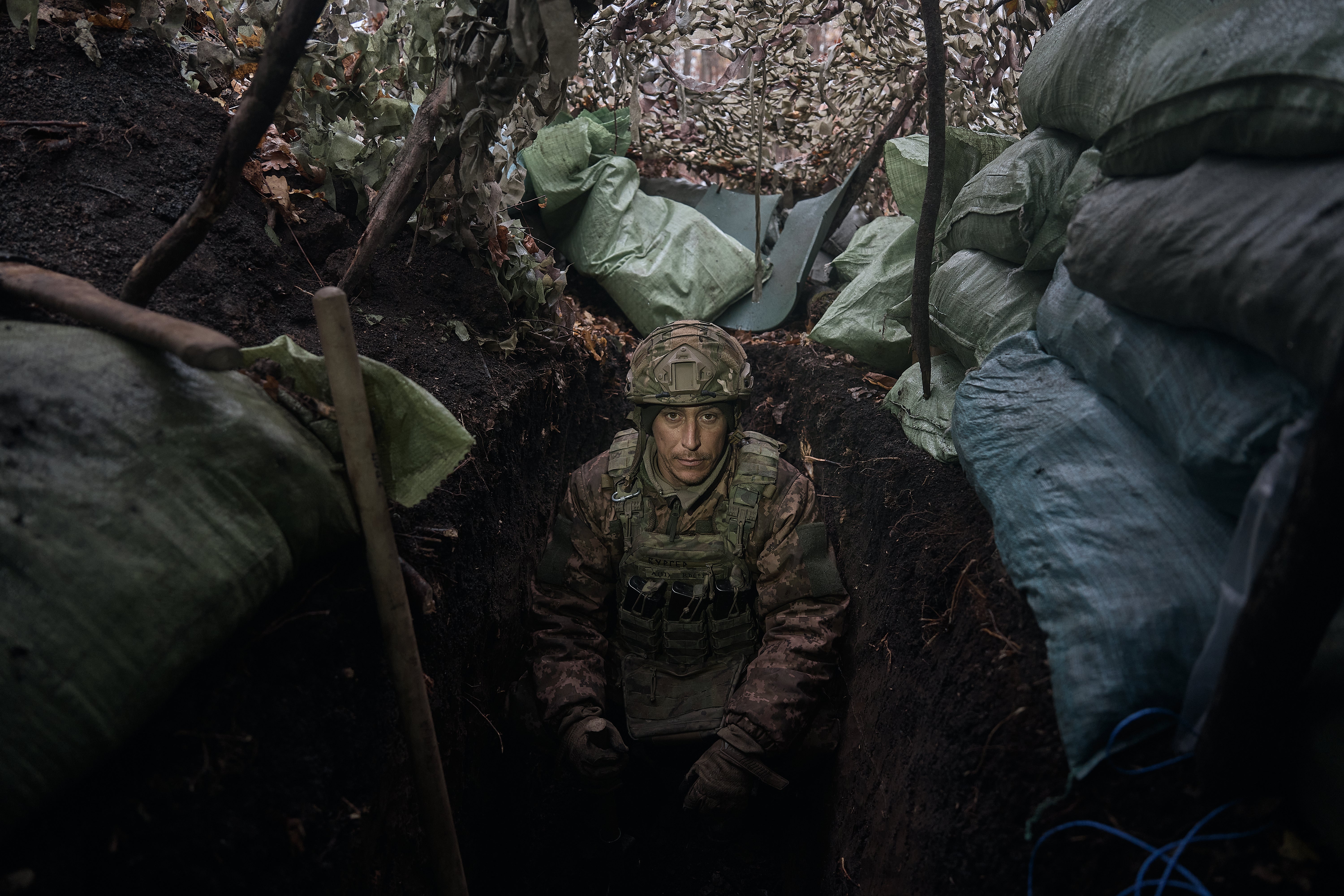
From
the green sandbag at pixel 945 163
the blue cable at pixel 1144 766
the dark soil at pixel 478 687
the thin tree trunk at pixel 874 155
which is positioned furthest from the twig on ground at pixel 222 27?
the blue cable at pixel 1144 766

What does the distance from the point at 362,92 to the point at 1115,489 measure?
330 centimetres

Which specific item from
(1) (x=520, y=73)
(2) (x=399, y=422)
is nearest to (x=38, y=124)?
(1) (x=520, y=73)

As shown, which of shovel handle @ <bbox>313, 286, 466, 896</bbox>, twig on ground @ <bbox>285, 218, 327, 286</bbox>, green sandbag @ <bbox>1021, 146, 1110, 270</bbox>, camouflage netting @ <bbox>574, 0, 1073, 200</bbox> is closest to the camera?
shovel handle @ <bbox>313, 286, 466, 896</bbox>

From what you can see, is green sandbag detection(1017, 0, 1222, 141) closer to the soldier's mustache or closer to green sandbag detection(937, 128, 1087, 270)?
green sandbag detection(937, 128, 1087, 270)

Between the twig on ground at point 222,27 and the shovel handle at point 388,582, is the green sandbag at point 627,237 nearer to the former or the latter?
the twig on ground at point 222,27

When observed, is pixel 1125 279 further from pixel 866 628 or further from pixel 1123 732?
pixel 866 628

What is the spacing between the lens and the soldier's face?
3.04 metres

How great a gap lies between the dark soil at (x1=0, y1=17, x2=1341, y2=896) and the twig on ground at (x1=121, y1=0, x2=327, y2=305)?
247 millimetres

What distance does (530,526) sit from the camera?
3551 millimetres

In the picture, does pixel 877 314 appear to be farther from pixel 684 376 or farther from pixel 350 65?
pixel 350 65

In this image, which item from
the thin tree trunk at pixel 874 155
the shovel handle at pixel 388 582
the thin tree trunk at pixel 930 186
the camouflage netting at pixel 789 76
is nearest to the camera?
the shovel handle at pixel 388 582

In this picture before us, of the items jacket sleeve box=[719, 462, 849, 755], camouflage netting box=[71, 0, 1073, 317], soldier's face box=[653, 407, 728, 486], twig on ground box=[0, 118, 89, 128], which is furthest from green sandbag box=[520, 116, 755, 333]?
twig on ground box=[0, 118, 89, 128]

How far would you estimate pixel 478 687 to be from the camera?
280 centimetres

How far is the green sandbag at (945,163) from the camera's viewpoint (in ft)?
11.3
